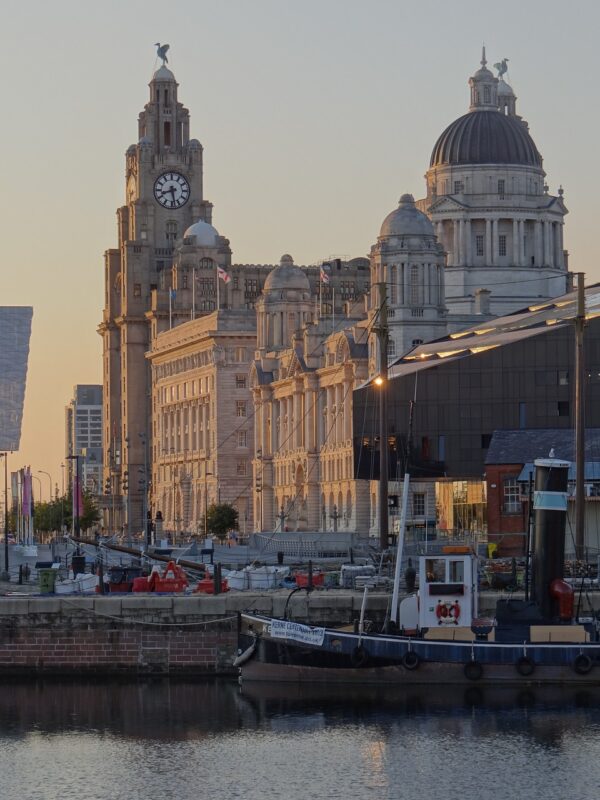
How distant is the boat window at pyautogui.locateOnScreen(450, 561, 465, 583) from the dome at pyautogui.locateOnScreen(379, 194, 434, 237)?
112825mm

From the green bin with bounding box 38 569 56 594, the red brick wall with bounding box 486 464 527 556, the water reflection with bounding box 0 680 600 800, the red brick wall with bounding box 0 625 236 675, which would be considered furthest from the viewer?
the red brick wall with bounding box 486 464 527 556

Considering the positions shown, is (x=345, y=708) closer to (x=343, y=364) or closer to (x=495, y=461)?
(x=495, y=461)

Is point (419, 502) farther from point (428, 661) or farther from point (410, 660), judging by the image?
point (410, 660)

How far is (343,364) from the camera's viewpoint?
19175 centimetres

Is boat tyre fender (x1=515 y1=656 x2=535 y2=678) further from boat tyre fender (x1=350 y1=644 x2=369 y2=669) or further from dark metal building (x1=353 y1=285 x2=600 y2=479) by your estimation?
dark metal building (x1=353 y1=285 x2=600 y2=479)

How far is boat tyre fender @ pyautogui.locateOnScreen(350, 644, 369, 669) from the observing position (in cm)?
7312

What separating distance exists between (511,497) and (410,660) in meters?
49.6

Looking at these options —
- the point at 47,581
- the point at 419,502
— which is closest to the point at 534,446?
the point at 47,581

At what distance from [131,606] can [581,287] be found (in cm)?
2458

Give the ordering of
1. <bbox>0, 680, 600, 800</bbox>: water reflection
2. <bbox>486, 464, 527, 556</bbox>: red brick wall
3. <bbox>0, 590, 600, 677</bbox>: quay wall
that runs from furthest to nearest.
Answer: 1. <bbox>486, 464, 527, 556</bbox>: red brick wall
2. <bbox>0, 590, 600, 677</bbox>: quay wall
3. <bbox>0, 680, 600, 800</bbox>: water reflection

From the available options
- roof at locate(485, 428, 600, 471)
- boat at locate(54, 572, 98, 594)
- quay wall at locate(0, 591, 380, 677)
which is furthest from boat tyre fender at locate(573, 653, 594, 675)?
roof at locate(485, 428, 600, 471)

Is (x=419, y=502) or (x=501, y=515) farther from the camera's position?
(x=419, y=502)

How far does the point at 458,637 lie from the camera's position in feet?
242

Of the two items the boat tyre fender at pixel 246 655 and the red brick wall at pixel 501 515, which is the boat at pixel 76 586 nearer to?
the boat tyre fender at pixel 246 655
